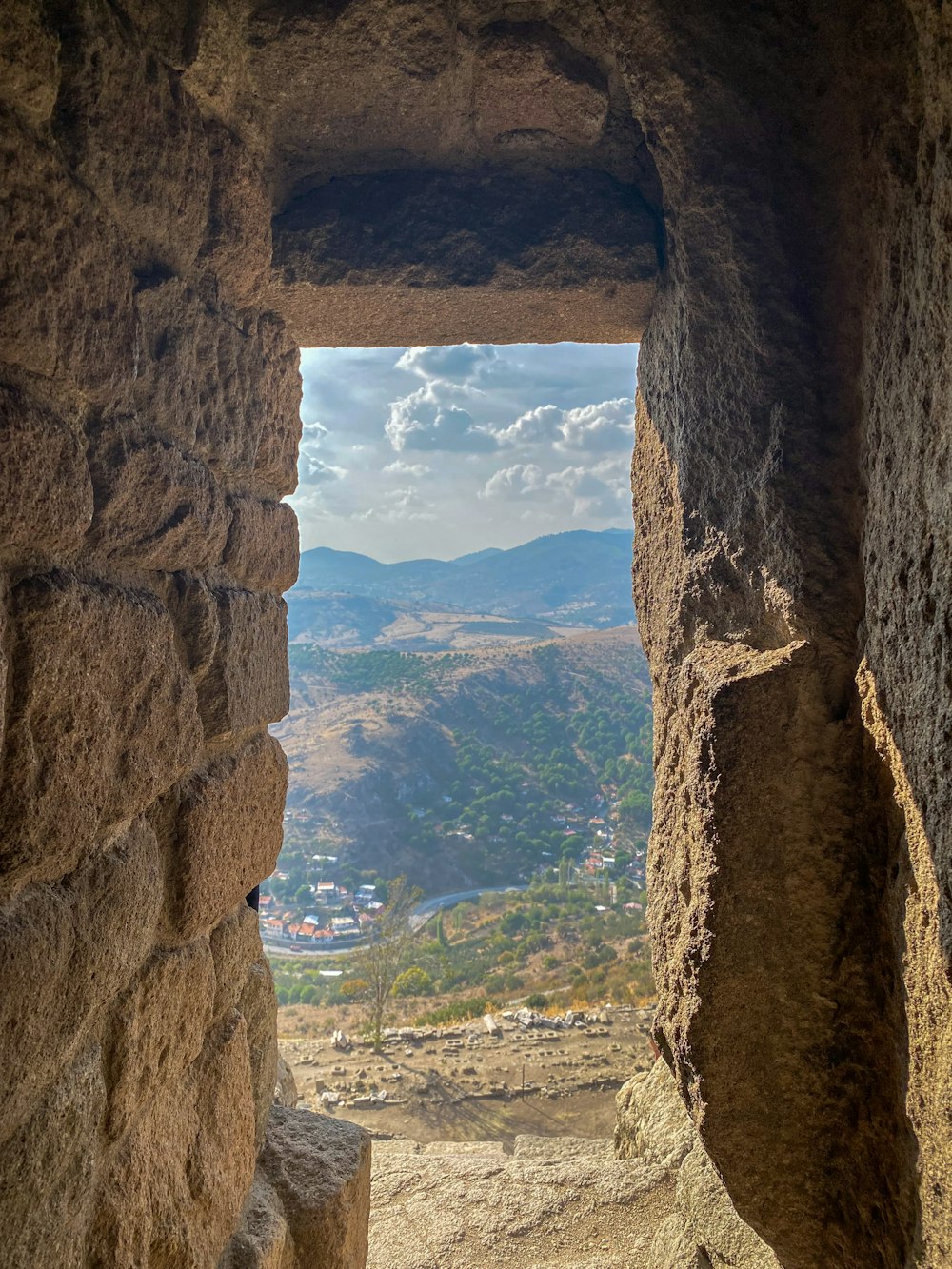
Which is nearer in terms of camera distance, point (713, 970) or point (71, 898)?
point (71, 898)

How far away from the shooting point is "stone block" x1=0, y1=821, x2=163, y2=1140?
35.5 inches

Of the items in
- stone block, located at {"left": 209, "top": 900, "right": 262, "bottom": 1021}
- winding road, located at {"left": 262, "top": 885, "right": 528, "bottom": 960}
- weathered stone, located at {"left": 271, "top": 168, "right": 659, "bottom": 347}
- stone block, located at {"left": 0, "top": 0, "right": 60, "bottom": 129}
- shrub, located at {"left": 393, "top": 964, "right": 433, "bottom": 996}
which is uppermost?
weathered stone, located at {"left": 271, "top": 168, "right": 659, "bottom": 347}

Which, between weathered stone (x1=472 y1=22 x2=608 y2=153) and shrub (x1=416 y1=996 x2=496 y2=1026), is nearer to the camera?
weathered stone (x1=472 y1=22 x2=608 y2=153)

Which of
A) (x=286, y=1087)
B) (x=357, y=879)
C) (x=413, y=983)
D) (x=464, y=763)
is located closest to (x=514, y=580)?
(x=464, y=763)

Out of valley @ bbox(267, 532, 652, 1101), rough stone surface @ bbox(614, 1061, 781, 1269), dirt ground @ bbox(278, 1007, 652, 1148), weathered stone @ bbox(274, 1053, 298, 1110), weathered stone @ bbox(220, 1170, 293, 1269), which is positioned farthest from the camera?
valley @ bbox(267, 532, 652, 1101)

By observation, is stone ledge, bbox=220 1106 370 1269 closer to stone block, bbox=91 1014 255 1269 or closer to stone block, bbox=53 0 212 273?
stone block, bbox=91 1014 255 1269

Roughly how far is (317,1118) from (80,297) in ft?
5.72

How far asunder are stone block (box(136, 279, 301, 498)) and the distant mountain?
45.1 m

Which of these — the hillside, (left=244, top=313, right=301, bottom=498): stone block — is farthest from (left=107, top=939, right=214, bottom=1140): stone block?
the hillside

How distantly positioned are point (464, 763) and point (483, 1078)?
2116cm

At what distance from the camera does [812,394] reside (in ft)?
4.95

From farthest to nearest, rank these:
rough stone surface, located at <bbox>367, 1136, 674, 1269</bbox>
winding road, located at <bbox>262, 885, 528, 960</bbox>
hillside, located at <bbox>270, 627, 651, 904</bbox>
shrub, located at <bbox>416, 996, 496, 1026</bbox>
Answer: hillside, located at <bbox>270, 627, 651, 904</bbox> → winding road, located at <bbox>262, 885, 528, 960</bbox> → shrub, located at <bbox>416, 996, 496, 1026</bbox> → rough stone surface, located at <bbox>367, 1136, 674, 1269</bbox>

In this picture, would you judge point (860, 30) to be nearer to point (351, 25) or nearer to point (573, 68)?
point (573, 68)

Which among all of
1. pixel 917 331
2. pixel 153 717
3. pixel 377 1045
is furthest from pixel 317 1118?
pixel 377 1045
